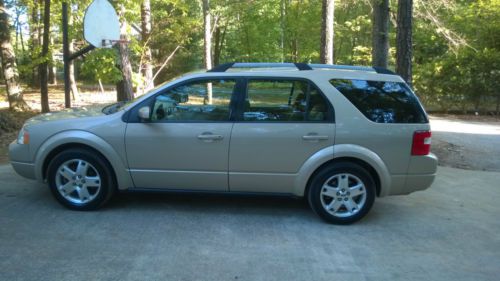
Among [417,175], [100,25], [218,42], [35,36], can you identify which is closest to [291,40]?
[218,42]

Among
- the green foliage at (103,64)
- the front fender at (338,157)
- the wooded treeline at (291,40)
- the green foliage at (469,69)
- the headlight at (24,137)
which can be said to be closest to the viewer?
the front fender at (338,157)

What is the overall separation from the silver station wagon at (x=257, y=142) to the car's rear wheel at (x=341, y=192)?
0.01 metres

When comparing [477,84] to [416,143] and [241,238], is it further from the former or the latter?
[241,238]

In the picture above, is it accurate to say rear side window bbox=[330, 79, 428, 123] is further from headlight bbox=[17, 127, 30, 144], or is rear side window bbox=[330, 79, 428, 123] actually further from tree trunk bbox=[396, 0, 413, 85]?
tree trunk bbox=[396, 0, 413, 85]

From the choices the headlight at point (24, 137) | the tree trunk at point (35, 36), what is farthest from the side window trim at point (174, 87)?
the tree trunk at point (35, 36)

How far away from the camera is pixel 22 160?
17.2 feet

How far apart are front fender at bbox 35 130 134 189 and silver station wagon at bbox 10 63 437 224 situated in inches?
0.4

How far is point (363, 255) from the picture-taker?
4.20 m

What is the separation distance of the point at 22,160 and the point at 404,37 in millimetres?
7131

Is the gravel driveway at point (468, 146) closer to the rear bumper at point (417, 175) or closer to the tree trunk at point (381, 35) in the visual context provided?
the tree trunk at point (381, 35)

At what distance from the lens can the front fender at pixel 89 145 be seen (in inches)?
198

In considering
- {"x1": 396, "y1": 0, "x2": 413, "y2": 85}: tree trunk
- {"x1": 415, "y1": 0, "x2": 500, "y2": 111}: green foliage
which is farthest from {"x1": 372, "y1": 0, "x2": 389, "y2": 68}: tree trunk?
{"x1": 415, "y1": 0, "x2": 500, "y2": 111}: green foliage

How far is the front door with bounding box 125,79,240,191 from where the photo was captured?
16.3 ft

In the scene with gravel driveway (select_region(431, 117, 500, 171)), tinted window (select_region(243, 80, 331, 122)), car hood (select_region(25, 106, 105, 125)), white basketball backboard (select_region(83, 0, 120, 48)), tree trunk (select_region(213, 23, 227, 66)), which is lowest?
gravel driveway (select_region(431, 117, 500, 171))
